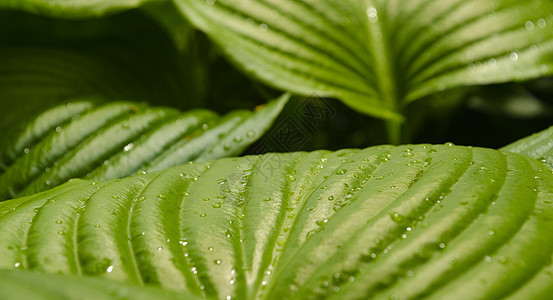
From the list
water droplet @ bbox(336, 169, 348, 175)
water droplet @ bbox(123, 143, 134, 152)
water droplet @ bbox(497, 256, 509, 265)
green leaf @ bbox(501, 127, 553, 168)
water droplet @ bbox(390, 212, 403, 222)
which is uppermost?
green leaf @ bbox(501, 127, 553, 168)

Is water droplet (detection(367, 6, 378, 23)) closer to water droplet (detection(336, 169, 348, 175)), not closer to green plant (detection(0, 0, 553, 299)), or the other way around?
green plant (detection(0, 0, 553, 299))

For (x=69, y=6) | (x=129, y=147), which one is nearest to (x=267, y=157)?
(x=129, y=147)

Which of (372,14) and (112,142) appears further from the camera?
(372,14)

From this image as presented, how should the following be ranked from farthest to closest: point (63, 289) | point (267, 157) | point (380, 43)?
point (380, 43) → point (267, 157) → point (63, 289)

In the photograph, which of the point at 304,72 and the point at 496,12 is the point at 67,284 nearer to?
the point at 304,72

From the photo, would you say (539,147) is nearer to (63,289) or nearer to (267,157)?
(267,157)

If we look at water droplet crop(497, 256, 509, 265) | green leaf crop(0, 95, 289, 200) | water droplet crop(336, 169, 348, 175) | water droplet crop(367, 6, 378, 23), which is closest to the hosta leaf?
water droplet crop(367, 6, 378, 23)
